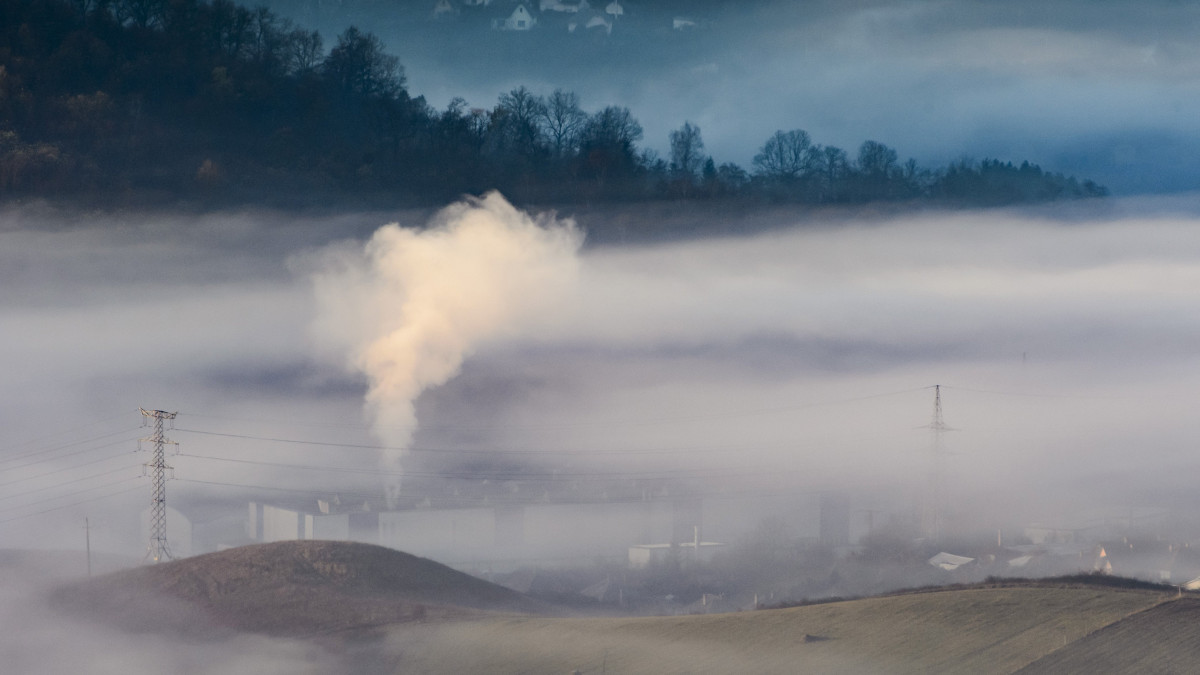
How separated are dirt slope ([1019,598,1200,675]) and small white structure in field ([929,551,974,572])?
58261mm

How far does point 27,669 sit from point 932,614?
45684 mm

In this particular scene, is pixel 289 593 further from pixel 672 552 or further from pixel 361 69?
pixel 361 69

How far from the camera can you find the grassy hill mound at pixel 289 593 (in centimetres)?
8094

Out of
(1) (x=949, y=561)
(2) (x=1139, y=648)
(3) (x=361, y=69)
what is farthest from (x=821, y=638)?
(3) (x=361, y=69)

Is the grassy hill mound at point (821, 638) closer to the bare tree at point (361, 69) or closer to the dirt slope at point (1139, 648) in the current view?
the dirt slope at point (1139, 648)

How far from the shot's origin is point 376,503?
4820 inches

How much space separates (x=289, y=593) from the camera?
86812 millimetres

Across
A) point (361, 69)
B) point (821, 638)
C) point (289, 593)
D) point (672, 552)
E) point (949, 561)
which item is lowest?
point (949, 561)

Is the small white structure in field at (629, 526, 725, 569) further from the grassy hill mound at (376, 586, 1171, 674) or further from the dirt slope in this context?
the dirt slope

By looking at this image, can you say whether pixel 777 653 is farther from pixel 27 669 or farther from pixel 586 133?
pixel 586 133

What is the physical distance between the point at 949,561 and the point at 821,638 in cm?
6259

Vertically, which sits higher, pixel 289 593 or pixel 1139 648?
pixel 1139 648

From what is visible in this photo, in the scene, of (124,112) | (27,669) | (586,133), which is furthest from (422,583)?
(124,112)

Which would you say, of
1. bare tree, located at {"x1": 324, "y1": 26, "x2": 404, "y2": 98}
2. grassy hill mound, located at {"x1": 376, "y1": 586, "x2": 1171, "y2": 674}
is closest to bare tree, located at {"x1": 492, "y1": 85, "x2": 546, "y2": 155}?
bare tree, located at {"x1": 324, "y1": 26, "x2": 404, "y2": 98}
